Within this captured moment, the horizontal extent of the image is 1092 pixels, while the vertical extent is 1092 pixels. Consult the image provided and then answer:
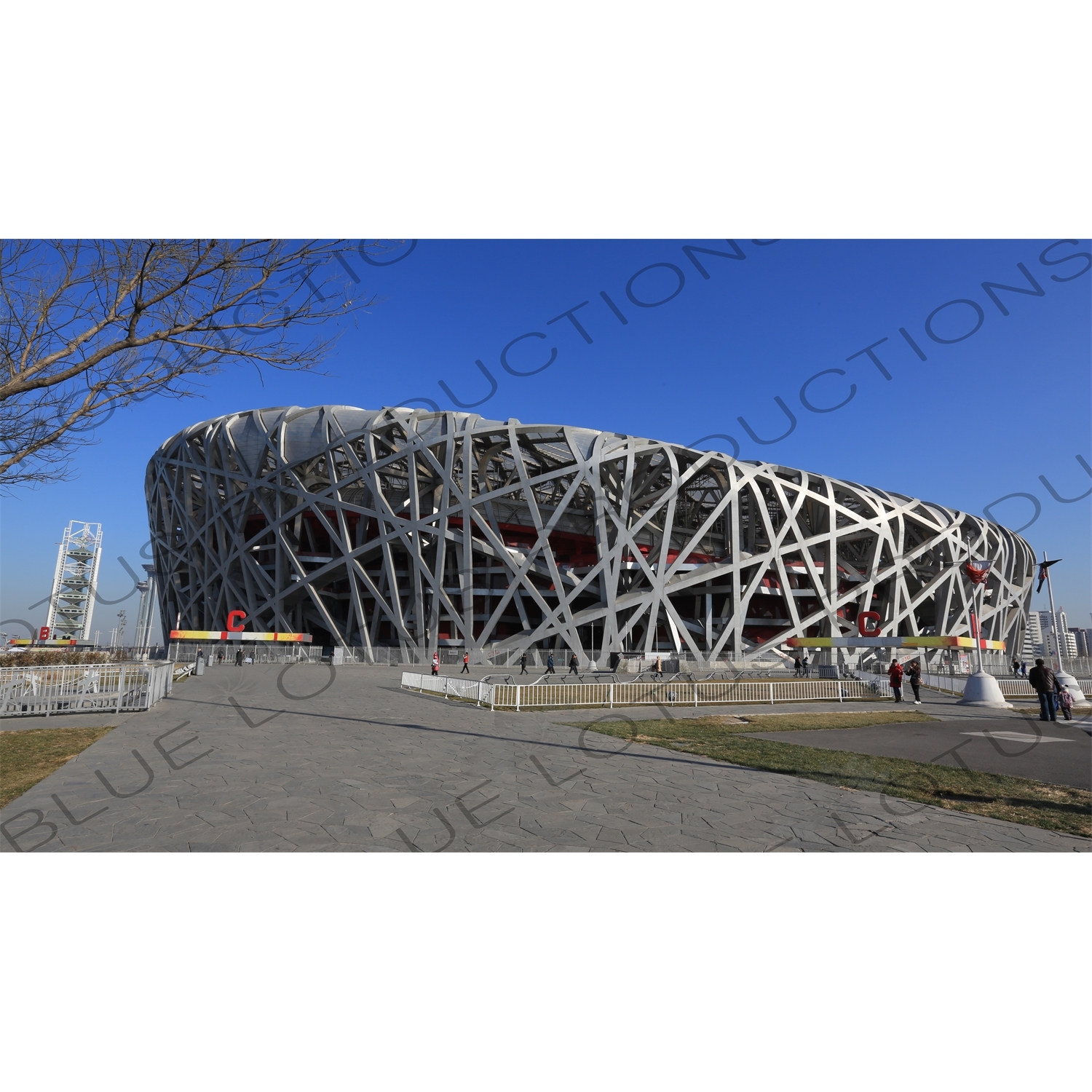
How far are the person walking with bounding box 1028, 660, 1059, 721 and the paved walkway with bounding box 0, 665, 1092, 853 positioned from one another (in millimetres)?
11308

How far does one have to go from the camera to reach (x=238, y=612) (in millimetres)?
43875

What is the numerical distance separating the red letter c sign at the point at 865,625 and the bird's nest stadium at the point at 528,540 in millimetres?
1443

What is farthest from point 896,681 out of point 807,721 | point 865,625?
point 865,625

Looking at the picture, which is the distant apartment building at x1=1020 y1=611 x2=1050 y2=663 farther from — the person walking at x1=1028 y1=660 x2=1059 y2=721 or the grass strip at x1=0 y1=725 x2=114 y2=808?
the grass strip at x1=0 y1=725 x2=114 y2=808

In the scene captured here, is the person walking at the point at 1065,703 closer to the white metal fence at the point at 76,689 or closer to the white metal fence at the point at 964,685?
the white metal fence at the point at 964,685

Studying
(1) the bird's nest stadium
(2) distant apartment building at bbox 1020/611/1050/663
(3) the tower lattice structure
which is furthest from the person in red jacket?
(3) the tower lattice structure

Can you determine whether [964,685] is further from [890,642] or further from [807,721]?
[807,721]

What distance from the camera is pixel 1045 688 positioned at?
1511 cm

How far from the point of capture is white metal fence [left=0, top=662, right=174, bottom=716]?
13.9m

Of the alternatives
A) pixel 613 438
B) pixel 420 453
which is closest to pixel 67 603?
pixel 420 453

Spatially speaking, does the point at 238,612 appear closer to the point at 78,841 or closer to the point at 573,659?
the point at 573,659

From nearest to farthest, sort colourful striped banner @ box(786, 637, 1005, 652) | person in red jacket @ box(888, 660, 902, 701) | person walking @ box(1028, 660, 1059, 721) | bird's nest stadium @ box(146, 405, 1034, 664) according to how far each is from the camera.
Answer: person walking @ box(1028, 660, 1059, 721)
person in red jacket @ box(888, 660, 902, 701)
colourful striped banner @ box(786, 637, 1005, 652)
bird's nest stadium @ box(146, 405, 1034, 664)

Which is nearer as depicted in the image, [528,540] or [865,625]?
[865,625]

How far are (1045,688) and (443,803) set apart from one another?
15.8 m
